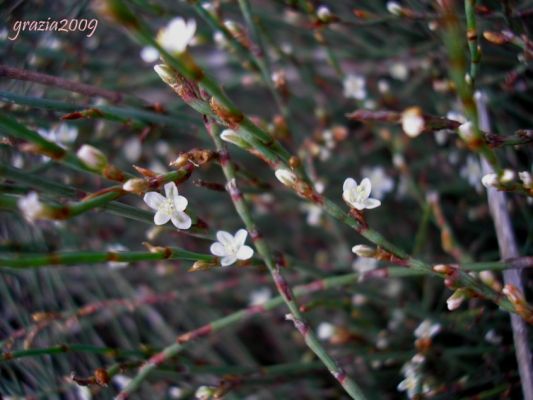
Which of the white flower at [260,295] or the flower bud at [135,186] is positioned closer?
the flower bud at [135,186]

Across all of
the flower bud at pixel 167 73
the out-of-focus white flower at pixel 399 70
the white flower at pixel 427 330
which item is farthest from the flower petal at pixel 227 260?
the out-of-focus white flower at pixel 399 70

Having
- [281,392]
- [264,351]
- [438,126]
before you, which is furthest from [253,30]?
[264,351]

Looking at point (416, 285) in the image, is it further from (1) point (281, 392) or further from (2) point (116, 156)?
(2) point (116, 156)

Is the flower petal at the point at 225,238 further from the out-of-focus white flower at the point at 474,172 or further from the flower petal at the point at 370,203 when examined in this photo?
the out-of-focus white flower at the point at 474,172

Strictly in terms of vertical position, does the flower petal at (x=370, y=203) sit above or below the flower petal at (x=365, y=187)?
below

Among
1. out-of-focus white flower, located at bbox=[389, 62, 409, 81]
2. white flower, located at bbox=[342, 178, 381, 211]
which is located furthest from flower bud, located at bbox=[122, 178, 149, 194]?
out-of-focus white flower, located at bbox=[389, 62, 409, 81]

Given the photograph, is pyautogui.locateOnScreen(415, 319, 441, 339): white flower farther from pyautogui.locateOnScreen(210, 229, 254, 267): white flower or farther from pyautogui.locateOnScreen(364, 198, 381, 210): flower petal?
pyautogui.locateOnScreen(210, 229, 254, 267): white flower
